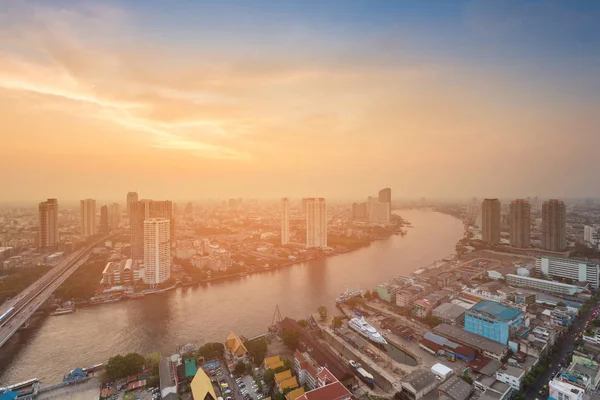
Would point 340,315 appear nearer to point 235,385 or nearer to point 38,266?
point 235,385

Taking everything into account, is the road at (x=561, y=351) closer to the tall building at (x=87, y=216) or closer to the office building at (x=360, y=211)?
the tall building at (x=87, y=216)

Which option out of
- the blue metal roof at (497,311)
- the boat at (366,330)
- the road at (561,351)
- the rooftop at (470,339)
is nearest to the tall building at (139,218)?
the boat at (366,330)

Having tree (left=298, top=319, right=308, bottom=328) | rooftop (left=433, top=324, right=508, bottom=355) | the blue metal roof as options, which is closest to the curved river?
tree (left=298, top=319, right=308, bottom=328)

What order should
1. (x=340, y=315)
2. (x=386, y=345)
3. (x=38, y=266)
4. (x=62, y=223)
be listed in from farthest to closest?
(x=62, y=223) → (x=38, y=266) → (x=340, y=315) → (x=386, y=345)

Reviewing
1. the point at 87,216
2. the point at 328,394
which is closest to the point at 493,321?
the point at 328,394

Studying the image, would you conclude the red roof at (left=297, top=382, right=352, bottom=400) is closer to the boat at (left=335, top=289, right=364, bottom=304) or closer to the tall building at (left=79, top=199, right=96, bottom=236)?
the boat at (left=335, top=289, right=364, bottom=304)

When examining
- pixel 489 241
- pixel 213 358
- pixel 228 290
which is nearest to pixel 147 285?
pixel 228 290
